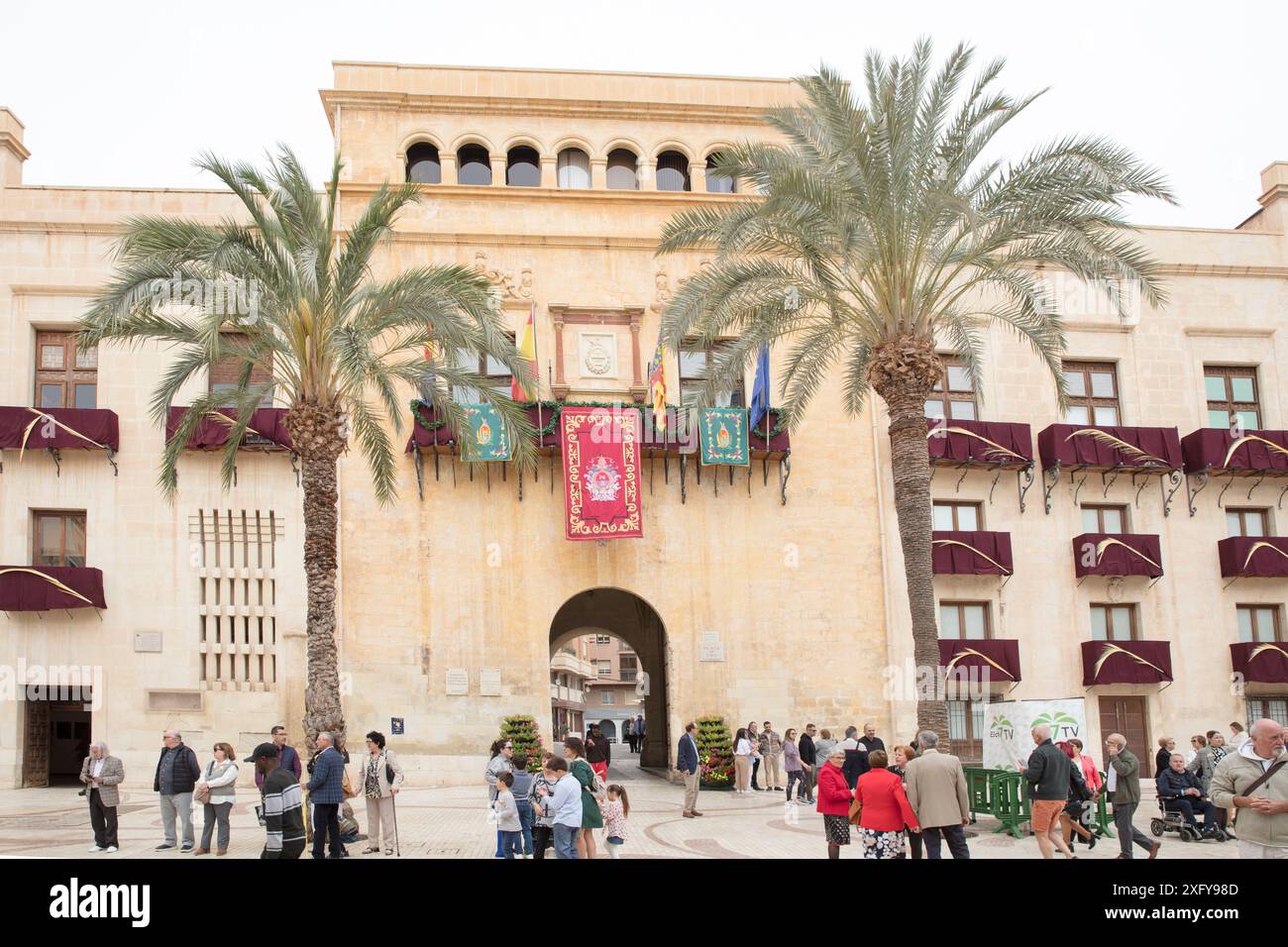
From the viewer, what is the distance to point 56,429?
86.5 ft

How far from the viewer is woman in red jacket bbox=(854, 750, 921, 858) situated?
12.0 m

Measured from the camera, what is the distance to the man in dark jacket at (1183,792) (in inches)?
711

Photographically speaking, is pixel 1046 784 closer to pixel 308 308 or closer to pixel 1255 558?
pixel 308 308

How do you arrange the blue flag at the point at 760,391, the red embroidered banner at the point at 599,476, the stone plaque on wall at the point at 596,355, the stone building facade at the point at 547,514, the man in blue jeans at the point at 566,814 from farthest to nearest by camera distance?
the stone plaque on wall at the point at 596,355 < the red embroidered banner at the point at 599,476 < the blue flag at the point at 760,391 < the stone building facade at the point at 547,514 < the man in blue jeans at the point at 566,814

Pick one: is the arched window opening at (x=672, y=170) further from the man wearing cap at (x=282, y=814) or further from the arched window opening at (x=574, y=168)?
the man wearing cap at (x=282, y=814)

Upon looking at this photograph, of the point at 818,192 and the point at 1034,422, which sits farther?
the point at 1034,422

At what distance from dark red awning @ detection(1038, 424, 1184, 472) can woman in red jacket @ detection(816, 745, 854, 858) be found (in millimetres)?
18107

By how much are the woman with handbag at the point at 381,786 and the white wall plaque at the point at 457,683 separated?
1093cm

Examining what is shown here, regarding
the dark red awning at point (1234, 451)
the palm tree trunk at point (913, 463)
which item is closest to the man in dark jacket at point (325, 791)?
the palm tree trunk at point (913, 463)

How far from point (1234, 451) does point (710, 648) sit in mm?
14353
